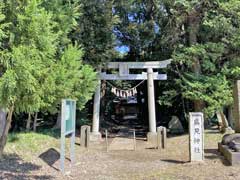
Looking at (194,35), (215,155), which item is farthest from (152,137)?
(215,155)

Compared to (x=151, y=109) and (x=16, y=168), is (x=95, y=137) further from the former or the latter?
(x=16, y=168)

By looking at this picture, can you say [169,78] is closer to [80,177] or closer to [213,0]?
[213,0]

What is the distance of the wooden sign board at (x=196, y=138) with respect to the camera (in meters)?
8.51

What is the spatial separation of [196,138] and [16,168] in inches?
176

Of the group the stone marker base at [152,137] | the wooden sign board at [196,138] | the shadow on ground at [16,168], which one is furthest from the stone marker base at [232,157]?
the stone marker base at [152,137]

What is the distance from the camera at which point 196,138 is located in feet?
28.8

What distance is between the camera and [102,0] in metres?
12.7

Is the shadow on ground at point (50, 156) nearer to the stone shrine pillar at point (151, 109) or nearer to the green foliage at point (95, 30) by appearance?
the green foliage at point (95, 30)

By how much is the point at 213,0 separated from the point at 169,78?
4424 millimetres

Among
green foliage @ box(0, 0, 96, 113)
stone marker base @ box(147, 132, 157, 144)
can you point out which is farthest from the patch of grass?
stone marker base @ box(147, 132, 157, 144)

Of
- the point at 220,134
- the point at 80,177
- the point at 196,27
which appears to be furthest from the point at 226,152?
the point at 196,27

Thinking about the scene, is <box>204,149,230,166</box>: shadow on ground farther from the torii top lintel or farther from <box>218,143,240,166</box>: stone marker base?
the torii top lintel

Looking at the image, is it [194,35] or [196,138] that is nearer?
[196,138]

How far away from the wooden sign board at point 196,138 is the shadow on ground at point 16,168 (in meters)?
3.69
